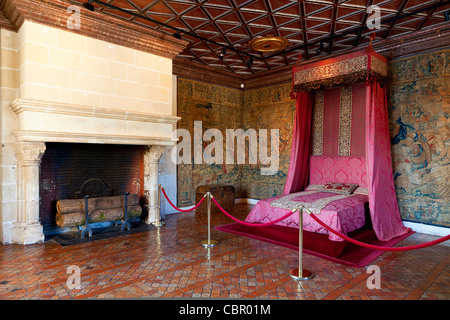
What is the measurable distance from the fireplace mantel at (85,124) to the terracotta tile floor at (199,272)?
1888 mm

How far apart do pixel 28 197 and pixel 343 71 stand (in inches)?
253

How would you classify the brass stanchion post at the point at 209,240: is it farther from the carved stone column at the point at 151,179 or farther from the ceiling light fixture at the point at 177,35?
the ceiling light fixture at the point at 177,35

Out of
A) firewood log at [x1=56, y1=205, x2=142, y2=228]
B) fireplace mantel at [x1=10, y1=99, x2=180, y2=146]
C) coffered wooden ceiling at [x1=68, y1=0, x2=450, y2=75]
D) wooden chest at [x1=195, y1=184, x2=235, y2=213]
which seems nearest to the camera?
fireplace mantel at [x1=10, y1=99, x2=180, y2=146]

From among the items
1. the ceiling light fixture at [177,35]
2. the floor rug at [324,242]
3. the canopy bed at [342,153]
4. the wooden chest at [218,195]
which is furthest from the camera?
the wooden chest at [218,195]

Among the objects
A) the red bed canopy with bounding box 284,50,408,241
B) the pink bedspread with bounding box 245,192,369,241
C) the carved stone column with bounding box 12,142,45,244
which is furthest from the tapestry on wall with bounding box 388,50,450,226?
the carved stone column with bounding box 12,142,45,244

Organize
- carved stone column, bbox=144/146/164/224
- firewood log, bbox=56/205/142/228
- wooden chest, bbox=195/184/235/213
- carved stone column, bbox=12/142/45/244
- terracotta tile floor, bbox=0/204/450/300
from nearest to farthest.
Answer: terracotta tile floor, bbox=0/204/450/300 < carved stone column, bbox=12/142/45/244 < firewood log, bbox=56/205/142/228 < carved stone column, bbox=144/146/164/224 < wooden chest, bbox=195/184/235/213

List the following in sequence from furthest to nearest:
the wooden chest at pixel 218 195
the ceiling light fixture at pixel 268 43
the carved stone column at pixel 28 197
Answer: the wooden chest at pixel 218 195 → the ceiling light fixture at pixel 268 43 → the carved stone column at pixel 28 197

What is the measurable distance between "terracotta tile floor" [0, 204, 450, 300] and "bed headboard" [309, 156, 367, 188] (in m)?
1.95

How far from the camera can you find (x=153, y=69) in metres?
6.17

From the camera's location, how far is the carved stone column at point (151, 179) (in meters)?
6.47

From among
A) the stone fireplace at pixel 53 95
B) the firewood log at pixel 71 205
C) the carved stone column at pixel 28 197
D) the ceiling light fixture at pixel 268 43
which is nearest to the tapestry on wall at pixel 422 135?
the ceiling light fixture at pixel 268 43

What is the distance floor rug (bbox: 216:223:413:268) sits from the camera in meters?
4.37

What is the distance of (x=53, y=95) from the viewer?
485 cm

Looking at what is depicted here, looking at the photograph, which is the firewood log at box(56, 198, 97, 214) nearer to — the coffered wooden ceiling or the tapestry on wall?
the coffered wooden ceiling
